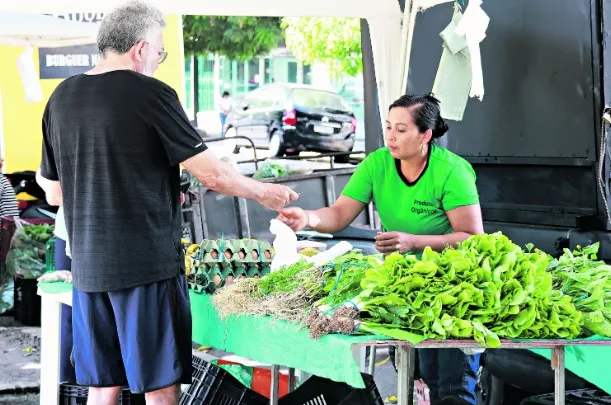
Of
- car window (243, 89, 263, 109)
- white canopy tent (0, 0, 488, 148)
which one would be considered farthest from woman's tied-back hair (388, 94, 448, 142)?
car window (243, 89, 263, 109)

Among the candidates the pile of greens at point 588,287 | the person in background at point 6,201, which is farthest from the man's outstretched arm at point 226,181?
the person in background at point 6,201

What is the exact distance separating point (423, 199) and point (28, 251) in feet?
19.1

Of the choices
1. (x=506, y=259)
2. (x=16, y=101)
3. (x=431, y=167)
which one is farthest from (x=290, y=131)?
(x=506, y=259)

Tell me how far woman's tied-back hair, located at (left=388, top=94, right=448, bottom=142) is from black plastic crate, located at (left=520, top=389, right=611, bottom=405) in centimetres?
139

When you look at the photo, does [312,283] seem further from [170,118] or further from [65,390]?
[65,390]

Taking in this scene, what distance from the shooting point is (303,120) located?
73.8 feet

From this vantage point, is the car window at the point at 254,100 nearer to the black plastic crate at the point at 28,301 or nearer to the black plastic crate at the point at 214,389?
the black plastic crate at the point at 28,301

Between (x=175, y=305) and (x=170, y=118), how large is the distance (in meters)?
0.75

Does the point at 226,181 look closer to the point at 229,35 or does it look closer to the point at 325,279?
the point at 325,279

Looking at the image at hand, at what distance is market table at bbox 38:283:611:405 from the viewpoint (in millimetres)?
3363

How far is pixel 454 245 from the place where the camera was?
4.72 metres

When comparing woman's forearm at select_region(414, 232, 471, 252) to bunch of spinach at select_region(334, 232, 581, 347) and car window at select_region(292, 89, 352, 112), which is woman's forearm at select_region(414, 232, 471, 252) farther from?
car window at select_region(292, 89, 352, 112)

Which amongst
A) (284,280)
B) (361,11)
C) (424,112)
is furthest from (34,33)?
(284,280)

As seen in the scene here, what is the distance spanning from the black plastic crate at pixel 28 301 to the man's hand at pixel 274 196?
19.1 ft
